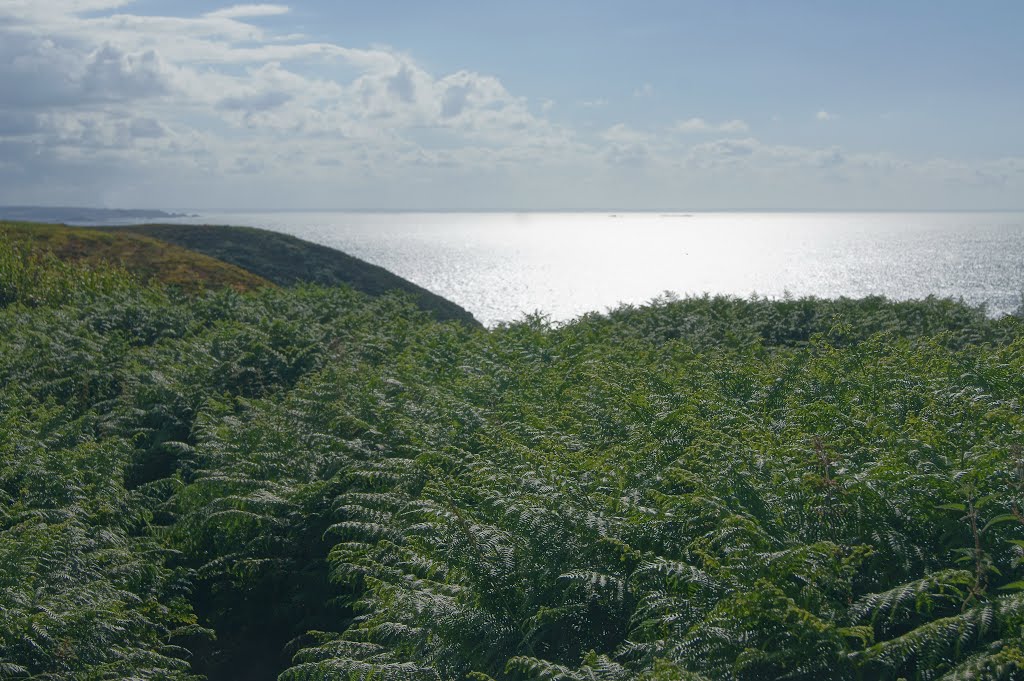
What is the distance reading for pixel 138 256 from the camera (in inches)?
1129

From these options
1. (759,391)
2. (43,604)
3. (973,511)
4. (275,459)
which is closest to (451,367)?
(275,459)

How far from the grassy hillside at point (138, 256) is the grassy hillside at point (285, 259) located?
5814mm

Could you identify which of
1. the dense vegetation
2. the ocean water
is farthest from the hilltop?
the ocean water

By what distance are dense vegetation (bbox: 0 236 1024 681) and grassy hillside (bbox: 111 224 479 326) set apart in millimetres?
22227

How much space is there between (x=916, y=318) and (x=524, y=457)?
1250 cm

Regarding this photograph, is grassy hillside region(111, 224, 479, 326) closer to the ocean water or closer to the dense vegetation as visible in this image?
the dense vegetation

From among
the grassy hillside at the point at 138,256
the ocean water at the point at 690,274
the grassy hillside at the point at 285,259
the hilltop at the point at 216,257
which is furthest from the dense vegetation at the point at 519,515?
the ocean water at the point at 690,274

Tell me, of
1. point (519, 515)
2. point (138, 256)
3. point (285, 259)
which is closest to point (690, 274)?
point (285, 259)

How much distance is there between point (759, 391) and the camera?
9547mm

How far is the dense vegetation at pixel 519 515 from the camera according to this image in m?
4.70

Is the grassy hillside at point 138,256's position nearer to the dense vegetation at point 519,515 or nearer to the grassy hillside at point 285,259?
the grassy hillside at point 285,259

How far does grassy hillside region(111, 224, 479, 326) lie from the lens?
36562 millimetres

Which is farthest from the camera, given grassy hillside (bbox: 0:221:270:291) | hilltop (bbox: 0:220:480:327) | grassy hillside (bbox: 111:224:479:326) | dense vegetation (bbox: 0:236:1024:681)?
grassy hillside (bbox: 111:224:479:326)

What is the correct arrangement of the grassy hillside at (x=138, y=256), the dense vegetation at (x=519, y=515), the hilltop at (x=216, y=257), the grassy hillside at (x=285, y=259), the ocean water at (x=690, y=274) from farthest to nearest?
the ocean water at (x=690, y=274)
the grassy hillside at (x=285, y=259)
the hilltop at (x=216, y=257)
the grassy hillside at (x=138, y=256)
the dense vegetation at (x=519, y=515)
